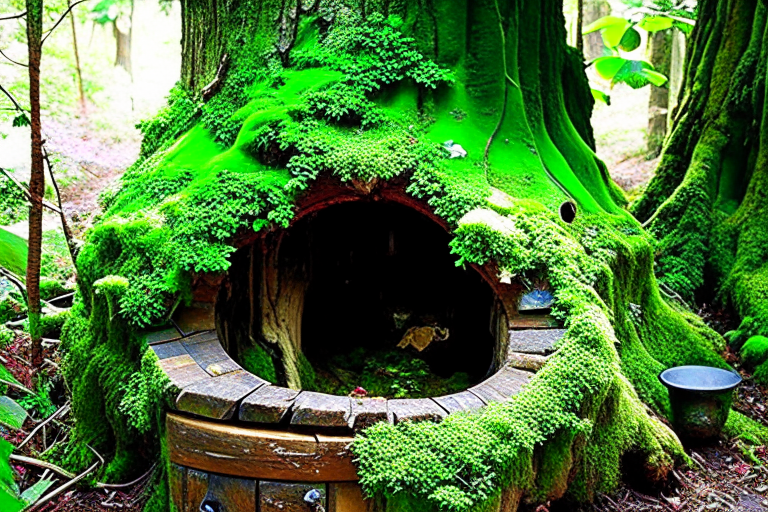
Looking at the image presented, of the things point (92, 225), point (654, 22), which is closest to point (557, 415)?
point (92, 225)

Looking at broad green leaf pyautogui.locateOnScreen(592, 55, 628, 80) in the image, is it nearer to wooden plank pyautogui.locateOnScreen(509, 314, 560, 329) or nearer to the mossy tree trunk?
the mossy tree trunk

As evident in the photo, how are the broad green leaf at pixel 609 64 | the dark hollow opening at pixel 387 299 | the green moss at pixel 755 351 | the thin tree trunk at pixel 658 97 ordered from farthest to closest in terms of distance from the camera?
the thin tree trunk at pixel 658 97 < the broad green leaf at pixel 609 64 < the green moss at pixel 755 351 < the dark hollow opening at pixel 387 299

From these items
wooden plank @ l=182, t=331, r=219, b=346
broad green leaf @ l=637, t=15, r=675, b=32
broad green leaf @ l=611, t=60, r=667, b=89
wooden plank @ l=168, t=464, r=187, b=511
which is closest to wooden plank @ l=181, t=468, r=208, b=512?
wooden plank @ l=168, t=464, r=187, b=511

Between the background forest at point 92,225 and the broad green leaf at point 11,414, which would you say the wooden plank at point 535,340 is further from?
the broad green leaf at point 11,414

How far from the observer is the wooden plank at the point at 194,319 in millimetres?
3900

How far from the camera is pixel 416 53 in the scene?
496 cm

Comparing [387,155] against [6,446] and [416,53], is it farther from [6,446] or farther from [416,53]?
[6,446]

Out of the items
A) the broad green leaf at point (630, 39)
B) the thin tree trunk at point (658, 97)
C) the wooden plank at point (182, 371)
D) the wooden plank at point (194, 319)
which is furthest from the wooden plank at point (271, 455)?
the thin tree trunk at point (658, 97)

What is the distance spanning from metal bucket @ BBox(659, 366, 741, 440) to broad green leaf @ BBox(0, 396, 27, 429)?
4.18 m

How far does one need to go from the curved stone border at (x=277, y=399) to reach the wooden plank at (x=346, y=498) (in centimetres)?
29

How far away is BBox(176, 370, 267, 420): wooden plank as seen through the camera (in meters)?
3.22

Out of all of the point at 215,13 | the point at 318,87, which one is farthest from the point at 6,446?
the point at 215,13

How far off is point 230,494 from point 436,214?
213 centimetres

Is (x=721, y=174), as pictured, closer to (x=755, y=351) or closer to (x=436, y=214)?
(x=755, y=351)
